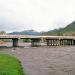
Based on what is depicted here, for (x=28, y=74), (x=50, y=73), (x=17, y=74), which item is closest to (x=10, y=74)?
(x=17, y=74)

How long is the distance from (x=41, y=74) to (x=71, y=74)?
5048 mm

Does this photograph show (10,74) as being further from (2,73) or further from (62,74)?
(62,74)

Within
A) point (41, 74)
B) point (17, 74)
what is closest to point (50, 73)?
point (41, 74)

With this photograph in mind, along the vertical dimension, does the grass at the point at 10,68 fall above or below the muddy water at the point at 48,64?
above

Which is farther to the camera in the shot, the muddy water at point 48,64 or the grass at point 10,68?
the muddy water at point 48,64

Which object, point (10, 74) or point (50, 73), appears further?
point (50, 73)

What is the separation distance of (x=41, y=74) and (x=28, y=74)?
7.15 feet

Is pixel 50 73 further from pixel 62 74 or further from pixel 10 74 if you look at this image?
pixel 10 74

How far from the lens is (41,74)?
52.9m

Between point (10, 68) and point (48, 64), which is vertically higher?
point (10, 68)

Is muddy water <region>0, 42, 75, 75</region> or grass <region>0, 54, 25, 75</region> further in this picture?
muddy water <region>0, 42, 75, 75</region>

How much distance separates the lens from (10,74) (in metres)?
48.2

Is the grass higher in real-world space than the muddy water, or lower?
higher

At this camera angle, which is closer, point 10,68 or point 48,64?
point 10,68
